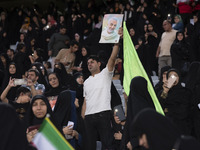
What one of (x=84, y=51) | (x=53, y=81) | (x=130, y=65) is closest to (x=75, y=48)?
(x=84, y=51)

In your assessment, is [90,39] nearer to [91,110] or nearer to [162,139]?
[91,110]

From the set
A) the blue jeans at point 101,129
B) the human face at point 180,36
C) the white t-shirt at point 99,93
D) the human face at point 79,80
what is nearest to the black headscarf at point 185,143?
the blue jeans at point 101,129

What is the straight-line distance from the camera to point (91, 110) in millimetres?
6895

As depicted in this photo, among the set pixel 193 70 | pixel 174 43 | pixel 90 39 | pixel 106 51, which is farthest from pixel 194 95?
pixel 90 39

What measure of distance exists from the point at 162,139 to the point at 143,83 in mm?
1951

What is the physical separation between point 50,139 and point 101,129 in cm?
279

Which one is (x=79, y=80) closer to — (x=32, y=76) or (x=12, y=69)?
(x=32, y=76)

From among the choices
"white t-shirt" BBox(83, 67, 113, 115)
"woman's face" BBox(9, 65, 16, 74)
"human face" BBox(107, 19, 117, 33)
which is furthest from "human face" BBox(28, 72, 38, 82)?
"woman's face" BBox(9, 65, 16, 74)

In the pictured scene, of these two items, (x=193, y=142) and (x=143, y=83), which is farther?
(x=143, y=83)

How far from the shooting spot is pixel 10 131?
3.86 meters

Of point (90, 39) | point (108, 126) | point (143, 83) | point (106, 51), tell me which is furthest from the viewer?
point (90, 39)

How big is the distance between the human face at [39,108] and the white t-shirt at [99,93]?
1.40 meters

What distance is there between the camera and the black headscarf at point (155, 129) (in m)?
3.50

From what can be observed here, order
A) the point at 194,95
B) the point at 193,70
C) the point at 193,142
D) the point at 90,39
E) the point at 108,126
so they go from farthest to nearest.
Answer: the point at 90,39 < the point at 193,70 < the point at 194,95 < the point at 108,126 < the point at 193,142
